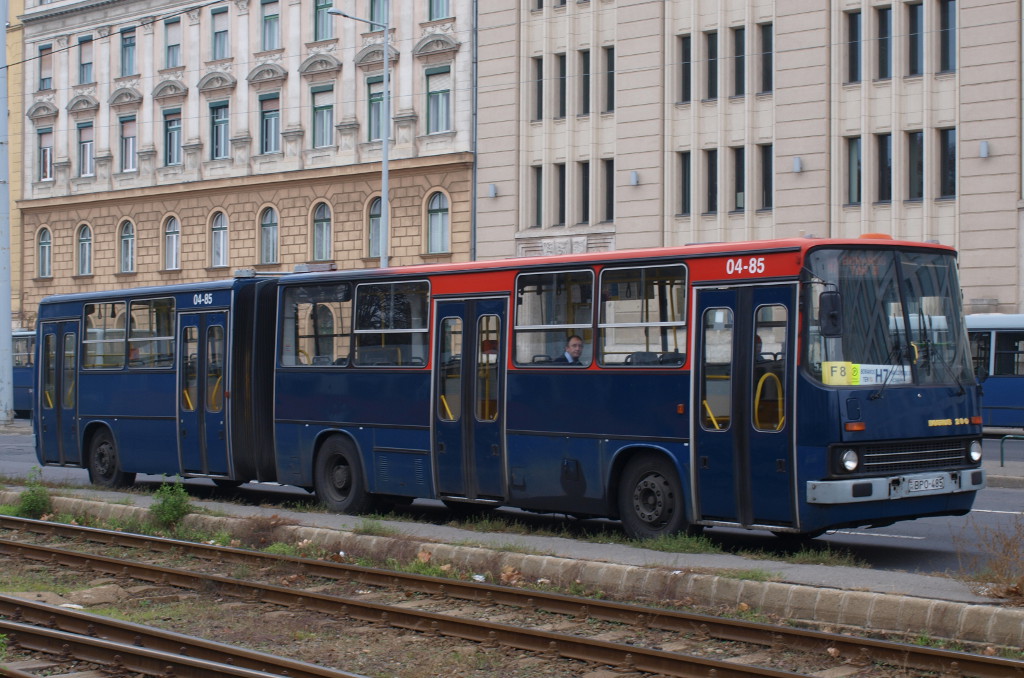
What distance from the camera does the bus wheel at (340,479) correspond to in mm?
17094

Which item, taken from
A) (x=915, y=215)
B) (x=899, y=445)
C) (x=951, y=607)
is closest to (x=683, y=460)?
(x=899, y=445)

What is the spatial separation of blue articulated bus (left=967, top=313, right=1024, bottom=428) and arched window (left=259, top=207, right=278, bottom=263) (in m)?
25.2

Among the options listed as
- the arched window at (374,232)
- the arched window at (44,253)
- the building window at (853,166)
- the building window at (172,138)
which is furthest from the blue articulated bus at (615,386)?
the arched window at (44,253)

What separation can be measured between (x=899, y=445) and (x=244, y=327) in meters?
9.36

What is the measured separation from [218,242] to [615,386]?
3929 cm

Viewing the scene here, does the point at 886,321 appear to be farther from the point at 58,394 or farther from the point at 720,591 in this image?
the point at 58,394

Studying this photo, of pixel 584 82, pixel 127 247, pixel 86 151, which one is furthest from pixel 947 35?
pixel 86 151

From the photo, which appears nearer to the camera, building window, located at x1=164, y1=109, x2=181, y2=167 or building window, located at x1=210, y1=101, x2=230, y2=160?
building window, located at x1=210, y1=101, x2=230, y2=160

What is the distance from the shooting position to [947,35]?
35719mm

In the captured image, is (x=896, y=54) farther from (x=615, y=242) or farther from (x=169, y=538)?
(x=169, y=538)

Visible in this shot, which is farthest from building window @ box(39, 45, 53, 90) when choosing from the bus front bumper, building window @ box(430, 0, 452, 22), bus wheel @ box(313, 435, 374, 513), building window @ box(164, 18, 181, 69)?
the bus front bumper

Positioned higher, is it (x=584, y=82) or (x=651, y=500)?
(x=584, y=82)

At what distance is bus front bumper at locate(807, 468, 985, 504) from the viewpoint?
1216cm

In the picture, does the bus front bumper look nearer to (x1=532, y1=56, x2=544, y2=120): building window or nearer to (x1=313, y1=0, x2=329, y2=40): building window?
(x1=532, y1=56, x2=544, y2=120): building window
